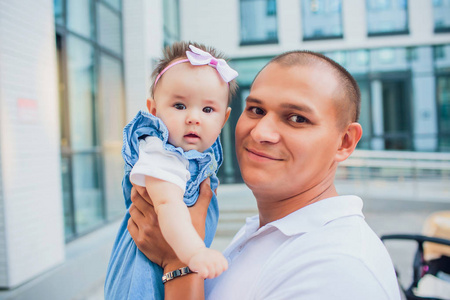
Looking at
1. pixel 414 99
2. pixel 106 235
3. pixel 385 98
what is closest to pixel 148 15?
pixel 106 235

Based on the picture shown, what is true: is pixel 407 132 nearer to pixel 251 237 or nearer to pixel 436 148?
pixel 436 148

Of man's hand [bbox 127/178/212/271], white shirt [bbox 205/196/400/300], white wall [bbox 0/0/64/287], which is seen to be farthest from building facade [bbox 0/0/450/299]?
white shirt [bbox 205/196/400/300]

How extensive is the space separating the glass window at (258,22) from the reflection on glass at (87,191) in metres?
6.03

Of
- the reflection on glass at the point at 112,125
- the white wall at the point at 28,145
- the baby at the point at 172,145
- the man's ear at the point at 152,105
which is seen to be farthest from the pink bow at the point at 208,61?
the reflection on glass at the point at 112,125

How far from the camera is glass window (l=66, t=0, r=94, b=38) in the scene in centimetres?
484

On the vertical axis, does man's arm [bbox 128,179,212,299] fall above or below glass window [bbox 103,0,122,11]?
below

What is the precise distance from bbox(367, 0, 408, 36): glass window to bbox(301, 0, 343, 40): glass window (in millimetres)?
862

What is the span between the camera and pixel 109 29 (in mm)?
6133

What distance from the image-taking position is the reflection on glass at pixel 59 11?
4477 mm

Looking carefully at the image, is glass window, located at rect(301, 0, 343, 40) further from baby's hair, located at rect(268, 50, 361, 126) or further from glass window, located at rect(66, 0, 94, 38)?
baby's hair, located at rect(268, 50, 361, 126)

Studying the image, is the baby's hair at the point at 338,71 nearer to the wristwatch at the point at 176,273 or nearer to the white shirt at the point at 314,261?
the white shirt at the point at 314,261

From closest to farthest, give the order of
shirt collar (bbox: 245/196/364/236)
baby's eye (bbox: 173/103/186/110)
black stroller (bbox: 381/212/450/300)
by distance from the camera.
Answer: shirt collar (bbox: 245/196/364/236), baby's eye (bbox: 173/103/186/110), black stroller (bbox: 381/212/450/300)

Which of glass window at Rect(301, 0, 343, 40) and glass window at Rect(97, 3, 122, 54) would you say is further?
glass window at Rect(301, 0, 343, 40)

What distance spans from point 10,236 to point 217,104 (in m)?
2.81
